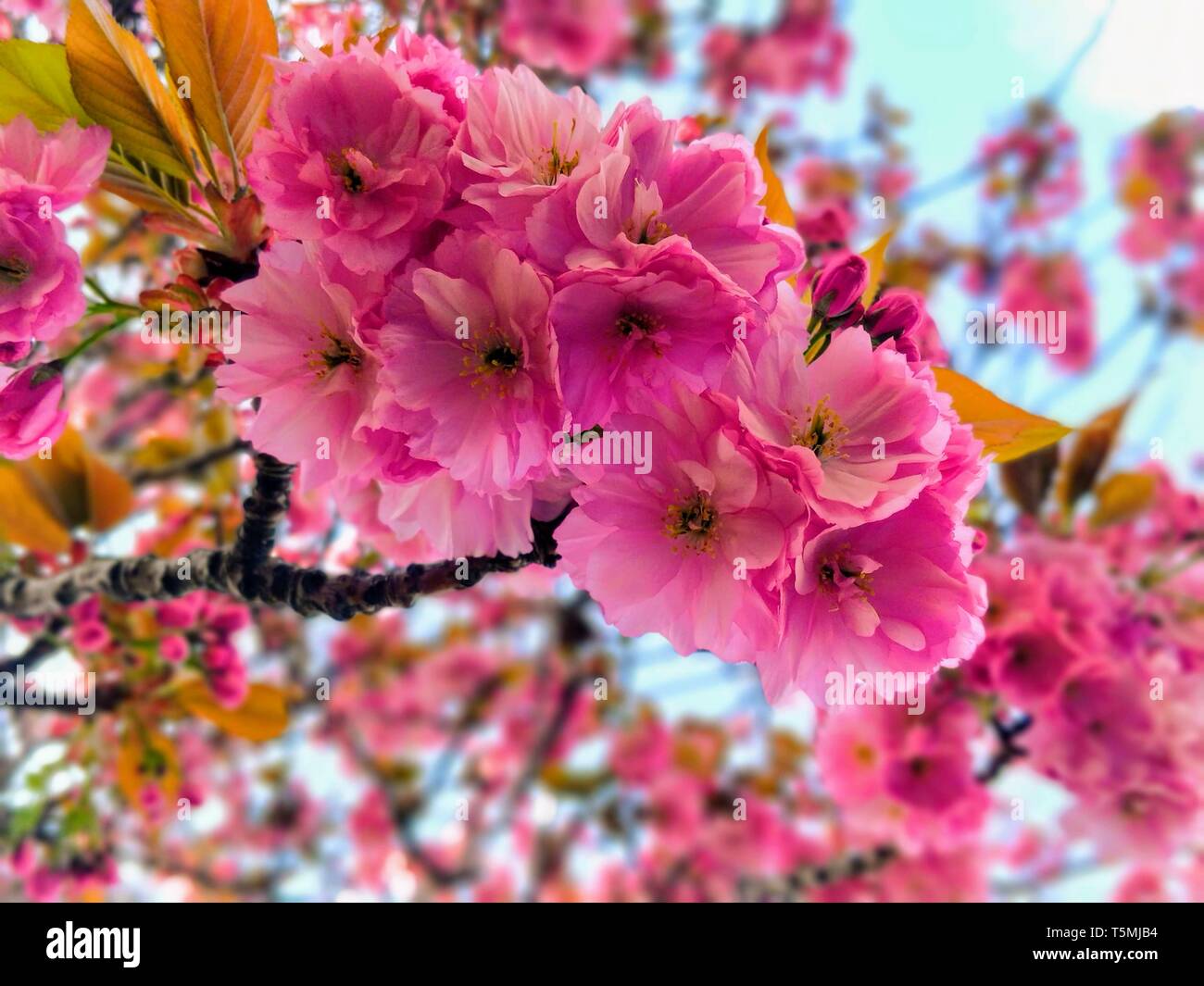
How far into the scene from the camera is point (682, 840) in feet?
9.41

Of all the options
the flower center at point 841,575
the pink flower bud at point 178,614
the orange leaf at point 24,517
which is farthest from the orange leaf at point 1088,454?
the orange leaf at point 24,517

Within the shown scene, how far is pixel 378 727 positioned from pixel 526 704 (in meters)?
0.62

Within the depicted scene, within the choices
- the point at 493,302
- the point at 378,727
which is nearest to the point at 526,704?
the point at 378,727

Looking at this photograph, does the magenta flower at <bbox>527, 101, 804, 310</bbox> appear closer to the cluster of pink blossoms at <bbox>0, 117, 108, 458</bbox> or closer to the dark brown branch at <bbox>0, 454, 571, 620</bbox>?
the dark brown branch at <bbox>0, 454, 571, 620</bbox>

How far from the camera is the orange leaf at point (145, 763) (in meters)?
1.27

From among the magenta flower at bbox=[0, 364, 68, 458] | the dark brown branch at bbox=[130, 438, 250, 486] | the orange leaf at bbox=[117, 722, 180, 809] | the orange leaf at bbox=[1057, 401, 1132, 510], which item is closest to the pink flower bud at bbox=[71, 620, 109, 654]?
the orange leaf at bbox=[117, 722, 180, 809]

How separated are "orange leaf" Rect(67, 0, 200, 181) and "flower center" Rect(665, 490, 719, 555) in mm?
441

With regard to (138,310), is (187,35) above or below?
above

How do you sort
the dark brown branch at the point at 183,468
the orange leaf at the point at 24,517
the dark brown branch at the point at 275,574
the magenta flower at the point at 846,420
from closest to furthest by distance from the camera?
the magenta flower at the point at 846,420 < the dark brown branch at the point at 275,574 < the orange leaf at the point at 24,517 < the dark brown branch at the point at 183,468

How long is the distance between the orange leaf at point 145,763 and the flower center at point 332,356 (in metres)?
1.03

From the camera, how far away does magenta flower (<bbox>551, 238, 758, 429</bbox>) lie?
42 cm

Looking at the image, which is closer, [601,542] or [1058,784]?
[601,542]

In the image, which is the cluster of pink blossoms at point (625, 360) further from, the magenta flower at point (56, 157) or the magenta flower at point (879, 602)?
the magenta flower at point (56, 157)
